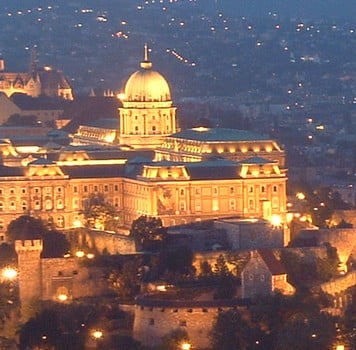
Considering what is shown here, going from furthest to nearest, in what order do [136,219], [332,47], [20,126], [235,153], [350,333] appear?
1. [332,47]
2. [20,126]
3. [235,153]
4. [136,219]
5. [350,333]

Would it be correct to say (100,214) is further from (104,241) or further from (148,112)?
(148,112)

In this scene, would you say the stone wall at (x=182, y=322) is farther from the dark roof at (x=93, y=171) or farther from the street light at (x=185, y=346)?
the dark roof at (x=93, y=171)

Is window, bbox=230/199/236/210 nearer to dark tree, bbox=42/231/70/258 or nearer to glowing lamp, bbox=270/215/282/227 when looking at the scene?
glowing lamp, bbox=270/215/282/227

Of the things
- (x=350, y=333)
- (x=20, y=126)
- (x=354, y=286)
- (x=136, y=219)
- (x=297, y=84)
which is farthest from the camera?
(x=297, y=84)

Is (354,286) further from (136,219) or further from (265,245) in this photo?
(136,219)

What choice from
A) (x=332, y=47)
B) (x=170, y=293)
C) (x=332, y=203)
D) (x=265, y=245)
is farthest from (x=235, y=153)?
(x=332, y=47)

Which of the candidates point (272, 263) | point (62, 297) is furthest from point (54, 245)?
point (272, 263)

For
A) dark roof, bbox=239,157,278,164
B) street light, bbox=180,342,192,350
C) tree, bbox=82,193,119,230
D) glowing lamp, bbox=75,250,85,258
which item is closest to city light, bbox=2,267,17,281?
glowing lamp, bbox=75,250,85,258
